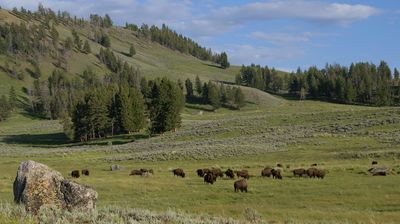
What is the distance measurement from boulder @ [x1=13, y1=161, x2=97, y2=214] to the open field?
19.6 feet

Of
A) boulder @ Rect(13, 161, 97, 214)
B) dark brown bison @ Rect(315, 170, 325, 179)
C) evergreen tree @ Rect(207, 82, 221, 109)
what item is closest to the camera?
boulder @ Rect(13, 161, 97, 214)

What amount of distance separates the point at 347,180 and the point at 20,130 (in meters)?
111

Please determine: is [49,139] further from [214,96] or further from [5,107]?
[214,96]

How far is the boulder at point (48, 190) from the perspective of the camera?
14922mm

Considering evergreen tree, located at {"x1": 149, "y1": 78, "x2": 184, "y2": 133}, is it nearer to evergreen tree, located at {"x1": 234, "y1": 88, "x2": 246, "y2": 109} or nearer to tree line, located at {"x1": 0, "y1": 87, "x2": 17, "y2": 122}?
tree line, located at {"x1": 0, "y1": 87, "x2": 17, "y2": 122}

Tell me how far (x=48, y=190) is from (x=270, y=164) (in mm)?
32832

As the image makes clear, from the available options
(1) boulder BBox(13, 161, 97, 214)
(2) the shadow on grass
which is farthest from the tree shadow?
(1) boulder BBox(13, 161, 97, 214)

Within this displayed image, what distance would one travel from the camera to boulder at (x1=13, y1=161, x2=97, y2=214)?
1492 centimetres

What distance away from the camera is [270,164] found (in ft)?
150

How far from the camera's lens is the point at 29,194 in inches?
585

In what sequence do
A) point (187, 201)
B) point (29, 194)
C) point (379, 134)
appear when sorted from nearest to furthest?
point (29, 194)
point (187, 201)
point (379, 134)

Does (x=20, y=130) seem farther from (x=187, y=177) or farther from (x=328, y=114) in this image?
(x=187, y=177)

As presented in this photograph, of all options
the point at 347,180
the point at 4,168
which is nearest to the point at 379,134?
the point at 347,180

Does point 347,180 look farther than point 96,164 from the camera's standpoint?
No
